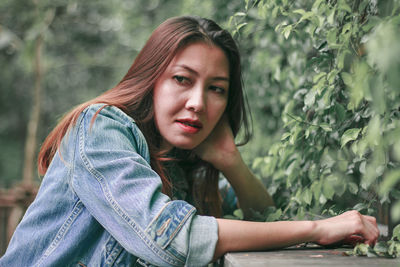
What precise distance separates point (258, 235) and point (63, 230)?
709mm

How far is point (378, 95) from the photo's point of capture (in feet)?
2.71

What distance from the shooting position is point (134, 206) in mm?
1341

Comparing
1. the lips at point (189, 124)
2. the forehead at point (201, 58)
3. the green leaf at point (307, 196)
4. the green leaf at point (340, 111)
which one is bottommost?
the green leaf at point (307, 196)

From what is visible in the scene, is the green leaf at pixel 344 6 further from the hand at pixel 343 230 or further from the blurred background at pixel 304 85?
the hand at pixel 343 230

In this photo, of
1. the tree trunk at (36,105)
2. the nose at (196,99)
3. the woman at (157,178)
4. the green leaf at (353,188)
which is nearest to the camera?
the woman at (157,178)

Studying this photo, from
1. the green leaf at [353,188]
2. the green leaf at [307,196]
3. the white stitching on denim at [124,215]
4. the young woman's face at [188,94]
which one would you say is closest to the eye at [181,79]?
the young woman's face at [188,94]

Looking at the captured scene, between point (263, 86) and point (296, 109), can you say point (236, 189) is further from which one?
point (263, 86)

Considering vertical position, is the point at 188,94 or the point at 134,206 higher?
the point at 188,94

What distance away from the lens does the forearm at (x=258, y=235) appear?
1367 millimetres

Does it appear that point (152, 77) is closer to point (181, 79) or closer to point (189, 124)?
point (181, 79)

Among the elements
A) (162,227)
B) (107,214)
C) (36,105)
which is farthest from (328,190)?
(36,105)

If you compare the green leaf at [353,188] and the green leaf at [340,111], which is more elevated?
the green leaf at [340,111]

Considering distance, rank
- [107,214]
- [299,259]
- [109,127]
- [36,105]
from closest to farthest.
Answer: [299,259] → [107,214] → [109,127] → [36,105]

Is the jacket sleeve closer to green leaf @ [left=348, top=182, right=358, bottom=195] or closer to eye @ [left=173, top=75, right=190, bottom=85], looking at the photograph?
Answer: eye @ [left=173, top=75, right=190, bottom=85]
